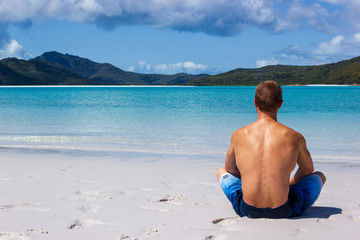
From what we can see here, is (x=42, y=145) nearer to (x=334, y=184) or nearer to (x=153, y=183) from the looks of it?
(x=153, y=183)

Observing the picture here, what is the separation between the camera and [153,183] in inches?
256

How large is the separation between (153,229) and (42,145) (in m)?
9.04

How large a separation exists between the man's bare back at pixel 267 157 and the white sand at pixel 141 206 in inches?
16.0

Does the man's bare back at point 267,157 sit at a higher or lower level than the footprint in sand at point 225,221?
higher

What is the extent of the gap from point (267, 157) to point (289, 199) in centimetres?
79

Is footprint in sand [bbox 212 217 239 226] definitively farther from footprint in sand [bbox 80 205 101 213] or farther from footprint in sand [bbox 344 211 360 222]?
footprint in sand [bbox 80 205 101 213]

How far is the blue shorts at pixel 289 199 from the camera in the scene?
4238 millimetres

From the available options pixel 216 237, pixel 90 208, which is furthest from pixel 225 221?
pixel 90 208

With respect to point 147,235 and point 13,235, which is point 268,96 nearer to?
point 147,235

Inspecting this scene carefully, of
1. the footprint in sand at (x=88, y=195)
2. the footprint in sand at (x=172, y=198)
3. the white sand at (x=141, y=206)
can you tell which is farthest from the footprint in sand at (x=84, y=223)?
the footprint in sand at (x=172, y=198)

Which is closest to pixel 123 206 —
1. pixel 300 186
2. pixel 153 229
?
pixel 153 229

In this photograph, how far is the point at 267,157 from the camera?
12.8ft

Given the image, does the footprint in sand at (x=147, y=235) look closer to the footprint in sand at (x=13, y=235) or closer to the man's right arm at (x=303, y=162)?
the footprint in sand at (x=13, y=235)

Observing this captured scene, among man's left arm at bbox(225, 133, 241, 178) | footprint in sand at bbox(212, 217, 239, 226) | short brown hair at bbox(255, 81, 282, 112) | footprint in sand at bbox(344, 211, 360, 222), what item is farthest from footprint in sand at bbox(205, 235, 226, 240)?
footprint in sand at bbox(344, 211, 360, 222)
